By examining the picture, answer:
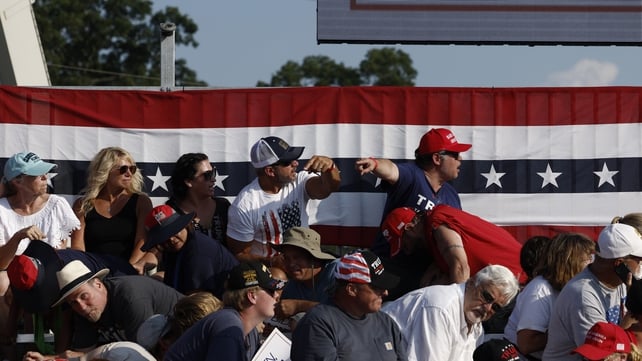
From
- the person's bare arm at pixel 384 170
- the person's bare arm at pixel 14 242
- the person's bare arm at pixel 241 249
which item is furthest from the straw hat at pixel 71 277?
the person's bare arm at pixel 384 170

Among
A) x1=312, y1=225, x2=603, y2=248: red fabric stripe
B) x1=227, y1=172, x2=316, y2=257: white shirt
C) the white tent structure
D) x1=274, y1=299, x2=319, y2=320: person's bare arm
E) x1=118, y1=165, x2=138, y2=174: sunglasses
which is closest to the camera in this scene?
x1=274, y1=299, x2=319, y2=320: person's bare arm

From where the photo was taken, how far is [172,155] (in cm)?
884

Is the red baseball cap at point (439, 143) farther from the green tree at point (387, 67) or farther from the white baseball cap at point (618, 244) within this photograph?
the green tree at point (387, 67)

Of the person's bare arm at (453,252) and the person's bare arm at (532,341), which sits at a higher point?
the person's bare arm at (453,252)

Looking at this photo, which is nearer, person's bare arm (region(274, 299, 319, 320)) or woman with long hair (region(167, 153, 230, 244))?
person's bare arm (region(274, 299, 319, 320))

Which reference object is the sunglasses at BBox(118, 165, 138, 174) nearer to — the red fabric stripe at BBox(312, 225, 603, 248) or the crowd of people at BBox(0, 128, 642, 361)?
the crowd of people at BBox(0, 128, 642, 361)

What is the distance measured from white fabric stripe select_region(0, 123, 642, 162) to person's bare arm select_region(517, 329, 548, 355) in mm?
2645

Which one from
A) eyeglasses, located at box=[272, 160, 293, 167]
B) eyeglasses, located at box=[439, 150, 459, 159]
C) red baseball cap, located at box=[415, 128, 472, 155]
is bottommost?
eyeglasses, located at box=[272, 160, 293, 167]

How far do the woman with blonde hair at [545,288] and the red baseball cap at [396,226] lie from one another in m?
0.88

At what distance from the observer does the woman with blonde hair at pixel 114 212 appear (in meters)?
7.73

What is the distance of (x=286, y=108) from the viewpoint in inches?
349

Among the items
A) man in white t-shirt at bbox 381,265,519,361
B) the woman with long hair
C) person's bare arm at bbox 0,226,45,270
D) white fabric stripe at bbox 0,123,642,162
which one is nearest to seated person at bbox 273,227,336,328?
man in white t-shirt at bbox 381,265,519,361

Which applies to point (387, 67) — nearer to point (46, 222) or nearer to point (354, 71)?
point (354, 71)

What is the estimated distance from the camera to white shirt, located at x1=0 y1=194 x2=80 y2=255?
299 inches
